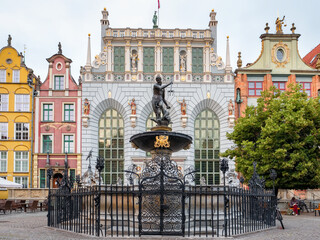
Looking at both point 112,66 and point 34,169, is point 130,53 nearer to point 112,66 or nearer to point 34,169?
point 112,66

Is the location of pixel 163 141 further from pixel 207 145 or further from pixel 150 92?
pixel 207 145

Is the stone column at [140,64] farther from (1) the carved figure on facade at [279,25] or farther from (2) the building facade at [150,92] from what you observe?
(1) the carved figure on facade at [279,25]

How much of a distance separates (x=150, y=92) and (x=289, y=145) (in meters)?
17.0

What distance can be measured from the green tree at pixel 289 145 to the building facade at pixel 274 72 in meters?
12.1

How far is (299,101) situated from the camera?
28.5 metres

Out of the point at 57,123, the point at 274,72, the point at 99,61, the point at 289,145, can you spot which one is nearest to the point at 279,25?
the point at 274,72

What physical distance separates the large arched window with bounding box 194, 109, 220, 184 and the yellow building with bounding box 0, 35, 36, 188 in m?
15.6

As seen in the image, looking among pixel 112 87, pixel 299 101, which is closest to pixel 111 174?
pixel 112 87

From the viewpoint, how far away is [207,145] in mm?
41688

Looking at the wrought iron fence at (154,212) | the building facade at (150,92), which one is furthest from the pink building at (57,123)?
the wrought iron fence at (154,212)

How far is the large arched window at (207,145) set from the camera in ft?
136

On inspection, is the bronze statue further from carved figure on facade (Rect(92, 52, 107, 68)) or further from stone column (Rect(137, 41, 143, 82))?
carved figure on facade (Rect(92, 52, 107, 68))

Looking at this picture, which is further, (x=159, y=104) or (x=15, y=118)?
(x=15, y=118)

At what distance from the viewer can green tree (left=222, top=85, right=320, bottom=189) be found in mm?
27297
